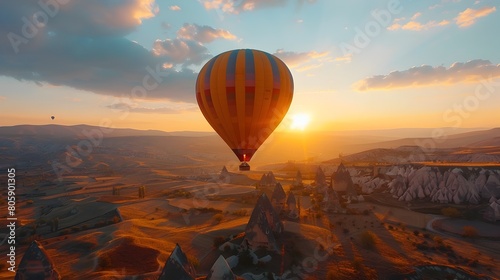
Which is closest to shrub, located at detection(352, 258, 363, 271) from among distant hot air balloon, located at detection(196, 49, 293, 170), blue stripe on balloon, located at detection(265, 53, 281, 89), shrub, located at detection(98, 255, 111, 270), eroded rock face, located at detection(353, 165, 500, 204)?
distant hot air balloon, located at detection(196, 49, 293, 170)

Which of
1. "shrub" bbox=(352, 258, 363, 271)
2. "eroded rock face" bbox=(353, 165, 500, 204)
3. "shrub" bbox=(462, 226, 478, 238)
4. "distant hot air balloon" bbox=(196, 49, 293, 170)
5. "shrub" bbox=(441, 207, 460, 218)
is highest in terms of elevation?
"distant hot air balloon" bbox=(196, 49, 293, 170)

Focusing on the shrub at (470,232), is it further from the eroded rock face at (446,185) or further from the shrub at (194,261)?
the shrub at (194,261)

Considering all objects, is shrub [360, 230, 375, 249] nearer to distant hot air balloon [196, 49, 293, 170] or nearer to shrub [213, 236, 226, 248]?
shrub [213, 236, 226, 248]

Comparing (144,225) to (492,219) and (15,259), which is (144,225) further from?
(492,219)

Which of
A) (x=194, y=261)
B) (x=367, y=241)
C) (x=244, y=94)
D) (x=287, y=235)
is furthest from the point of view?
(x=287, y=235)

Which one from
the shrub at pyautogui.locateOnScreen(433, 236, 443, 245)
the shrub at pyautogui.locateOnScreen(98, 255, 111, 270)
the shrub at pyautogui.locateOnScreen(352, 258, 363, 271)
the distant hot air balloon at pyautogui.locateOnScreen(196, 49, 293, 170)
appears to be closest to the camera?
the shrub at pyautogui.locateOnScreen(352, 258, 363, 271)

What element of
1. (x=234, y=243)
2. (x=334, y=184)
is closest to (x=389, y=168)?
(x=334, y=184)

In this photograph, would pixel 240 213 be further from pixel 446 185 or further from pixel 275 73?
pixel 446 185

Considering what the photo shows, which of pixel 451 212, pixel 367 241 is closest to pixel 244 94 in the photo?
pixel 367 241
